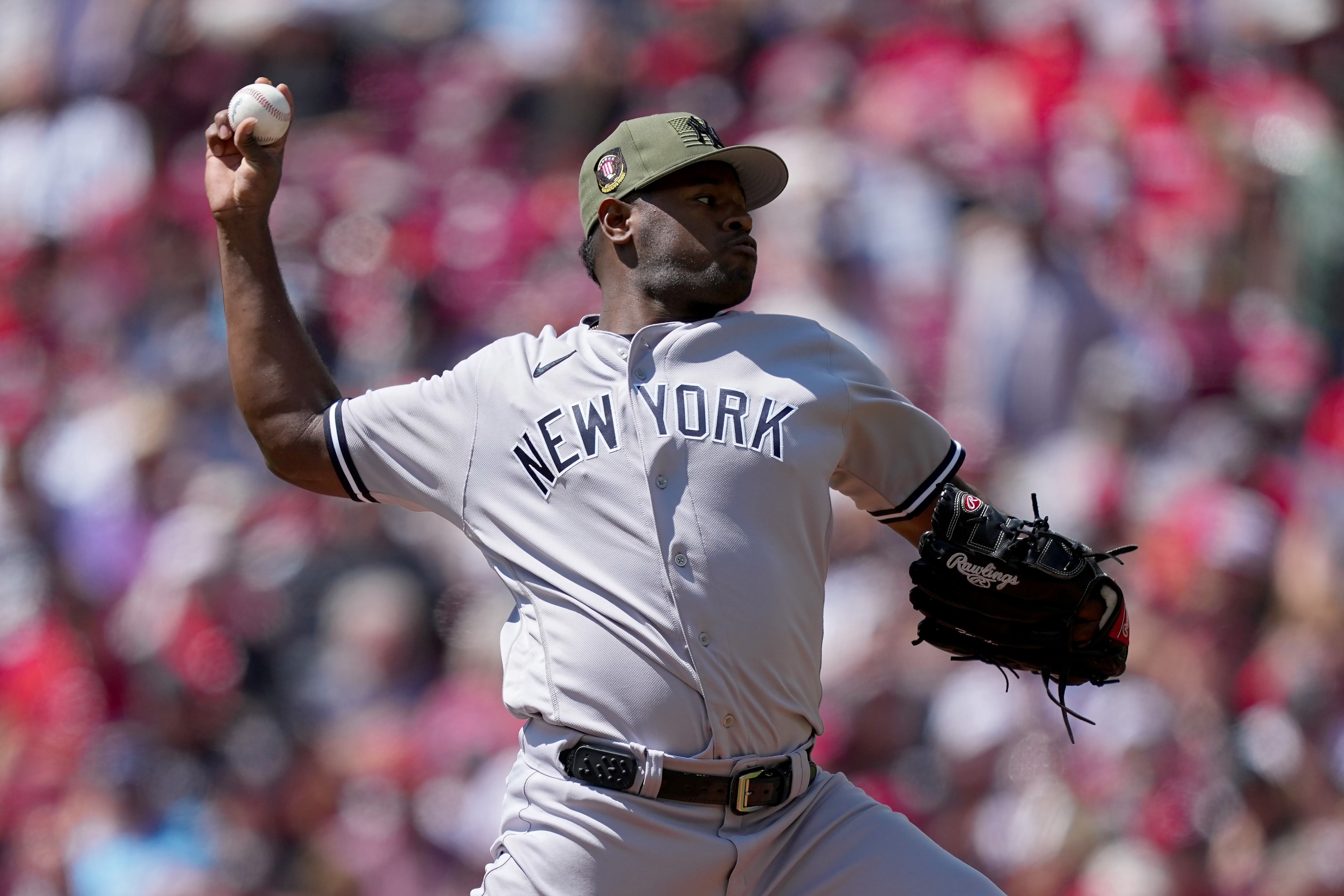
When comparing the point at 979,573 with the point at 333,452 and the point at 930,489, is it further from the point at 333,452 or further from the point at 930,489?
the point at 333,452

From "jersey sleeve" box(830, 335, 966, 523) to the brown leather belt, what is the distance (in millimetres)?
572

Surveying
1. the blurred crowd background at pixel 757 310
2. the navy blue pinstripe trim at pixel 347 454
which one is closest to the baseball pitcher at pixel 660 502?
the navy blue pinstripe trim at pixel 347 454

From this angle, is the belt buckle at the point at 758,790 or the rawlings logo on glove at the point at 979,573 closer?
the belt buckle at the point at 758,790

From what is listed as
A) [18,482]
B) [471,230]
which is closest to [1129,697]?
[471,230]

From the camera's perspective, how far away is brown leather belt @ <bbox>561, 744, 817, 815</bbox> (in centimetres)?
227

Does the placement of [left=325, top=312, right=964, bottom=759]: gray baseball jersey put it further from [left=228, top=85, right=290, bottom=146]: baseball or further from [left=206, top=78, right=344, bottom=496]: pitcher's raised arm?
[left=228, top=85, right=290, bottom=146]: baseball

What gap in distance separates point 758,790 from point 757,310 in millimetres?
3809

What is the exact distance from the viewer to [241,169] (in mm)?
2633

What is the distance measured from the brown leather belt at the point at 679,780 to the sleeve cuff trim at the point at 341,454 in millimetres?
605

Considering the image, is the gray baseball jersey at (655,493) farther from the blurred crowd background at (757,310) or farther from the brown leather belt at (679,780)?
the blurred crowd background at (757,310)

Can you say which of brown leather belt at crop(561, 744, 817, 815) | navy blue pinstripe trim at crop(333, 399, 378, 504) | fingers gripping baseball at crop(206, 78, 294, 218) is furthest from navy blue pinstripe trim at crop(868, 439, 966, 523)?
fingers gripping baseball at crop(206, 78, 294, 218)

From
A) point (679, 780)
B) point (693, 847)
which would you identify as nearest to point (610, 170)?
point (679, 780)

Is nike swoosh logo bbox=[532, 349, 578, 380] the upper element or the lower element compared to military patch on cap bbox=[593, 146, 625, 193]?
lower

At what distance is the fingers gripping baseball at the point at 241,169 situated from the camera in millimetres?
2607
